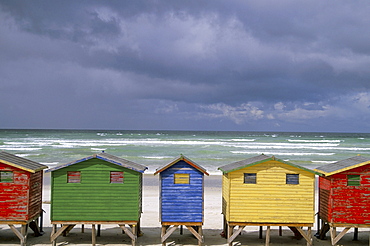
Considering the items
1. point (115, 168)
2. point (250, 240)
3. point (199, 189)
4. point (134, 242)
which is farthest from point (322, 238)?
point (115, 168)

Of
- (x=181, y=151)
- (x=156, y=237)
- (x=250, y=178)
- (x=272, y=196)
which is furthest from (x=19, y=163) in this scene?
(x=181, y=151)

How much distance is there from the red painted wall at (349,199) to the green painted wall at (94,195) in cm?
910

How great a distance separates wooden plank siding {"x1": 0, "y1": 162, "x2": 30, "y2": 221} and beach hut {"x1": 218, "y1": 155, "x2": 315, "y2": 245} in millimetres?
9307

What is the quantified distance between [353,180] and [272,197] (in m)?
3.83

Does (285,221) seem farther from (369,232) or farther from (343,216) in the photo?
(369,232)

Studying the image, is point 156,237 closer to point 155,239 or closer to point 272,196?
point 155,239

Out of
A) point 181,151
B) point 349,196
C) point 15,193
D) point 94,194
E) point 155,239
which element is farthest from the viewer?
point 181,151

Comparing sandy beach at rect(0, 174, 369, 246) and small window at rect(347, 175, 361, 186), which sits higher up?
small window at rect(347, 175, 361, 186)

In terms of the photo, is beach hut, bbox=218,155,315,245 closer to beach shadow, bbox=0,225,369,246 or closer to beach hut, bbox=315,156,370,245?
beach hut, bbox=315,156,370,245

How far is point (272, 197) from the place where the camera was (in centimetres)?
1697

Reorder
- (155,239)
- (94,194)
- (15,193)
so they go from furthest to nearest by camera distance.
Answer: (155,239), (94,194), (15,193)

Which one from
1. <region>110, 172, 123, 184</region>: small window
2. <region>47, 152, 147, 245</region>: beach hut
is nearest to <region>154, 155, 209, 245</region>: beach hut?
<region>47, 152, 147, 245</region>: beach hut

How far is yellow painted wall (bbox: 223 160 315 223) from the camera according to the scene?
55.6 feet

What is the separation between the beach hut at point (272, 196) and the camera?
17.0 meters
